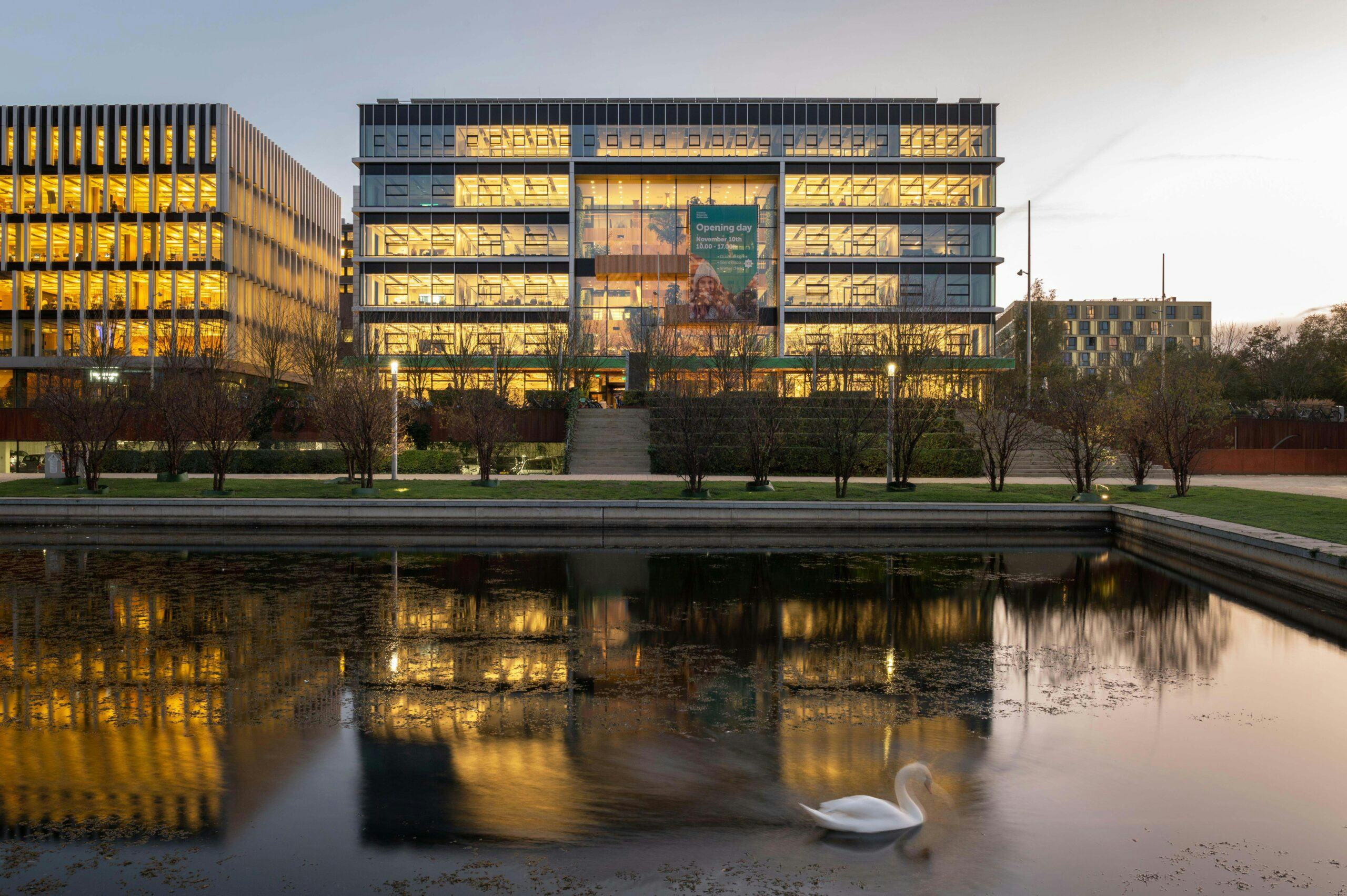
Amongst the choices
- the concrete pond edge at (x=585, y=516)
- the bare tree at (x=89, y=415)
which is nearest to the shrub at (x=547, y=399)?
the bare tree at (x=89, y=415)

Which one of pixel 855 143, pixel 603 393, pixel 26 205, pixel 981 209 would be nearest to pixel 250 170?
pixel 26 205

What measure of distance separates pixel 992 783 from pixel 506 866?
11.6 feet

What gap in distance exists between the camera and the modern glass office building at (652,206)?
66.6 m

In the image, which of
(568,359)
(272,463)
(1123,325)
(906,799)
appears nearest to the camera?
(906,799)

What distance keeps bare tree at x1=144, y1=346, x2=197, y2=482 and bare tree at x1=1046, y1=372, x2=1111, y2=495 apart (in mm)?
26240

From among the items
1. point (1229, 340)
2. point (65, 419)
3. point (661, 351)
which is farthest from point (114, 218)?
point (1229, 340)

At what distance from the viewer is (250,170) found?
72875mm

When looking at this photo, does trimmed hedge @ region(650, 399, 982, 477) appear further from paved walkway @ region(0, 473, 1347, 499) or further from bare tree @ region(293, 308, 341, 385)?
bare tree @ region(293, 308, 341, 385)

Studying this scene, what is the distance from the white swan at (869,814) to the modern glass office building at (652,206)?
61178 mm

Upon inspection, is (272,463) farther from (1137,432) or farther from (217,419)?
(1137,432)

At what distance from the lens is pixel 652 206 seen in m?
68.4

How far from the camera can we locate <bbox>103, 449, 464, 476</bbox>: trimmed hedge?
33.1m

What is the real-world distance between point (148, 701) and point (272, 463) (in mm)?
27184

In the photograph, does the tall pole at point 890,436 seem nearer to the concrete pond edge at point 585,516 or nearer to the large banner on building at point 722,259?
the concrete pond edge at point 585,516
